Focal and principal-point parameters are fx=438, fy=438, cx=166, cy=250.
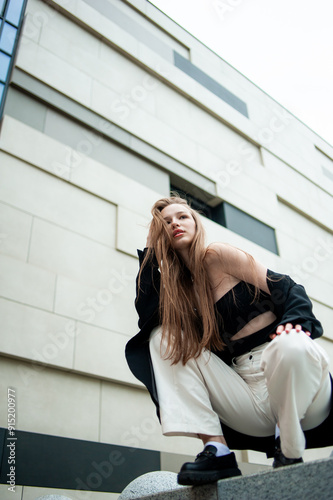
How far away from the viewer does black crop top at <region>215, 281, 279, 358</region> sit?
91.4 inches

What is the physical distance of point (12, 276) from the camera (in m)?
4.57

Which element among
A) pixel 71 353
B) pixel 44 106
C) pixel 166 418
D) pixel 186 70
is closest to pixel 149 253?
pixel 166 418

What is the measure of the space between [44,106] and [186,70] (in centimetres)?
396

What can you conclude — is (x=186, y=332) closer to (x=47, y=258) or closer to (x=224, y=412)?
(x=224, y=412)

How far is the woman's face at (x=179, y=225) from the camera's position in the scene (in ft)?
9.07

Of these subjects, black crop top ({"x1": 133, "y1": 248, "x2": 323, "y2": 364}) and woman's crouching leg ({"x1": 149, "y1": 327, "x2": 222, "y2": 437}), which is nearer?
woman's crouching leg ({"x1": 149, "y1": 327, "x2": 222, "y2": 437})

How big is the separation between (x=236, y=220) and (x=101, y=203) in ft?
9.96

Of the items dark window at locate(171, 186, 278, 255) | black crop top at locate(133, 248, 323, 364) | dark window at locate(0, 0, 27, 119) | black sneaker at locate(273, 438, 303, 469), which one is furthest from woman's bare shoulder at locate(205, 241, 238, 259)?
dark window at locate(171, 186, 278, 255)

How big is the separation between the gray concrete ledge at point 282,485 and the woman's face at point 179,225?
141 cm

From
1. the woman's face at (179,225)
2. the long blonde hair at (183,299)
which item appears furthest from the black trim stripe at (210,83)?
the long blonde hair at (183,299)

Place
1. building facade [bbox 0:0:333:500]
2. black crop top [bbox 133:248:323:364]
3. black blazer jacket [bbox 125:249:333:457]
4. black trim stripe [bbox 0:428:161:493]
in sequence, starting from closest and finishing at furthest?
black blazer jacket [bbox 125:249:333:457]
black crop top [bbox 133:248:323:364]
black trim stripe [bbox 0:428:161:493]
building facade [bbox 0:0:333:500]

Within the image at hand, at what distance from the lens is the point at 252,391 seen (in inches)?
87.1

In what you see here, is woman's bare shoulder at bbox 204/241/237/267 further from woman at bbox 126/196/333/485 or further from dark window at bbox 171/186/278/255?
dark window at bbox 171/186/278/255

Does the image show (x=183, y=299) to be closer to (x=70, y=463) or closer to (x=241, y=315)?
(x=241, y=315)
